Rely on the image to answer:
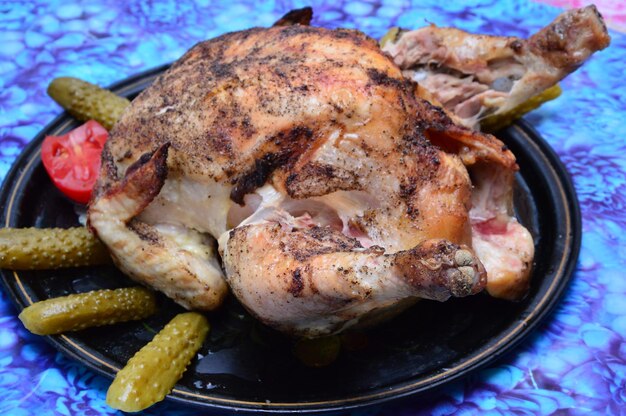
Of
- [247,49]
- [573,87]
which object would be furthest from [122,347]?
[573,87]

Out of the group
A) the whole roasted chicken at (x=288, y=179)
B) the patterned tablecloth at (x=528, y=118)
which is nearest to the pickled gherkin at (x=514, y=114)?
the patterned tablecloth at (x=528, y=118)

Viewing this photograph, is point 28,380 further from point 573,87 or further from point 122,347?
point 573,87

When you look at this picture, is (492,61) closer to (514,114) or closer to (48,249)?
(514,114)

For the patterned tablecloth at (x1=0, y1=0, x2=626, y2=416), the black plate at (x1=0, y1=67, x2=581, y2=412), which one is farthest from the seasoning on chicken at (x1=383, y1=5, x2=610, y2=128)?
the patterned tablecloth at (x1=0, y1=0, x2=626, y2=416)

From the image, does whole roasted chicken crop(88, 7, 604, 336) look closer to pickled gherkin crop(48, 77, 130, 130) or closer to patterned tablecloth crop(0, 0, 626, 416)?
patterned tablecloth crop(0, 0, 626, 416)

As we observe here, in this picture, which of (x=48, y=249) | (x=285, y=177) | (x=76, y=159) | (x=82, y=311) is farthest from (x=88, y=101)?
(x=285, y=177)

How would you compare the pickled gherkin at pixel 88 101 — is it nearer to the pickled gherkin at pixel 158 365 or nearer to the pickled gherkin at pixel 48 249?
the pickled gherkin at pixel 48 249
